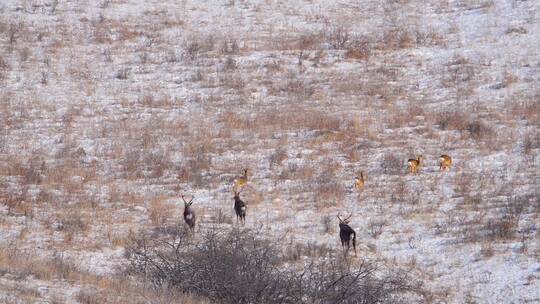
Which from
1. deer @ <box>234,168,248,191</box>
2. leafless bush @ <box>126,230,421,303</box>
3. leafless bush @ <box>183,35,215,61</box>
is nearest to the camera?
leafless bush @ <box>126,230,421,303</box>

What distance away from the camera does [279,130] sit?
1819 centimetres

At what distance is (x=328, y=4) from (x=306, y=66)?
4.37 m

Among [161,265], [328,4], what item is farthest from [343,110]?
[161,265]

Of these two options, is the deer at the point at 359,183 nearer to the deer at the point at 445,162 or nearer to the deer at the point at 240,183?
the deer at the point at 445,162

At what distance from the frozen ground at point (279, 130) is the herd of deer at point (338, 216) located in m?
0.19

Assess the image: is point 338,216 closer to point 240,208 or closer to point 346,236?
point 346,236

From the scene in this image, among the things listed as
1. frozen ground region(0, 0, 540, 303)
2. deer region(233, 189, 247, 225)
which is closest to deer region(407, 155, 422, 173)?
frozen ground region(0, 0, 540, 303)

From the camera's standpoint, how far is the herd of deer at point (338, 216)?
40.9ft

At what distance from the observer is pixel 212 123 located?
1872cm

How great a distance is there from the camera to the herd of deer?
40.9ft

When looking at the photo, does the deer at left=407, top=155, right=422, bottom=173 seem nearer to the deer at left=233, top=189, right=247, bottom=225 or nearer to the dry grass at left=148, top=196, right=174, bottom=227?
the deer at left=233, top=189, right=247, bottom=225

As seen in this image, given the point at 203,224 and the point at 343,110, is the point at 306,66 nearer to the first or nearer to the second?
the point at 343,110

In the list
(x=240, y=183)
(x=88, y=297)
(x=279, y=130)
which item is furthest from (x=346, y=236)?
(x=279, y=130)

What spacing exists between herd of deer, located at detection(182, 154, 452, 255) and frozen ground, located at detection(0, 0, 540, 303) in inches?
7.3
